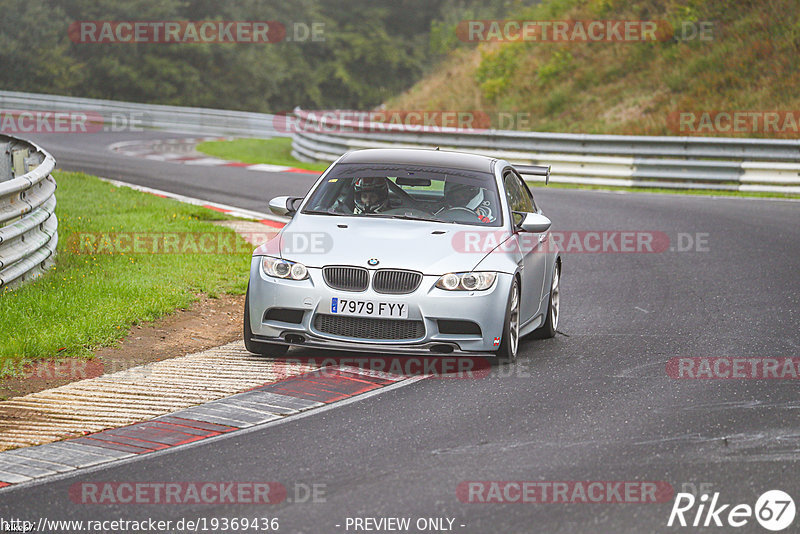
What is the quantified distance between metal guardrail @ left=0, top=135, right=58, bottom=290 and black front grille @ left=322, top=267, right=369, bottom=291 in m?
3.21

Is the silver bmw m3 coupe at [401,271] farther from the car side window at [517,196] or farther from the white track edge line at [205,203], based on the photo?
the white track edge line at [205,203]

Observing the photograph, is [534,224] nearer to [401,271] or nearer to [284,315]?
[401,271]

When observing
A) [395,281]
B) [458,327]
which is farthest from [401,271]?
[458,327]

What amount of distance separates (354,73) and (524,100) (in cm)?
4050

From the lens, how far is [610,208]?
62.2 feet

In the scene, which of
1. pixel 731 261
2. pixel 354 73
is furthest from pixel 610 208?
pixel 354 73

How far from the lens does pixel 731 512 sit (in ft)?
17.1

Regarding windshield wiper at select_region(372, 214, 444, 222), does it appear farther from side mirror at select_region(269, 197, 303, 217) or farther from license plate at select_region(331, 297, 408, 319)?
license plate at select_region(331, 297, 408, 319)

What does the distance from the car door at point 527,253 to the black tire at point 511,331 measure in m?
0.18

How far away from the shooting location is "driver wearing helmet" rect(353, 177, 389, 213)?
920 centimetres

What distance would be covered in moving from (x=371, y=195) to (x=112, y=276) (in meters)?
3.33

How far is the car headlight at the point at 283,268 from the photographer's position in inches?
320

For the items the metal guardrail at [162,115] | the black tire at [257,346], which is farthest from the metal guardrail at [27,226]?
the metal guardrail at [162,115]

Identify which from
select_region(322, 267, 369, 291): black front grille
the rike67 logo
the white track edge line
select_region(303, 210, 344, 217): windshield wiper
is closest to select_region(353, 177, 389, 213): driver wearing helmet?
select_region(303, 210, 344, 217): windshield wiper
